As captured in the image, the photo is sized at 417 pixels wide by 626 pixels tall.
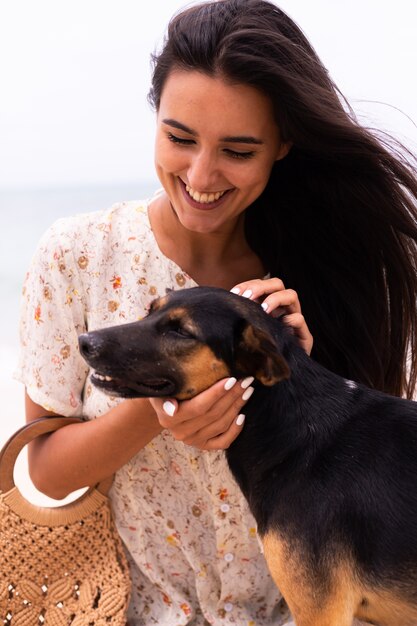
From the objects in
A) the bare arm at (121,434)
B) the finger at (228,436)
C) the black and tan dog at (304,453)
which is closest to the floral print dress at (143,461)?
the bare arm at (121,434)

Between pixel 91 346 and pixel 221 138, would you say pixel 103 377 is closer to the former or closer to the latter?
pixel 91 346

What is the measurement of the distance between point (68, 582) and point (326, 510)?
797 mm

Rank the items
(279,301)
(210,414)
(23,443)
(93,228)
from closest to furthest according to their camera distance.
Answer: (210,414) < (279,301) < (23,443) < (93,228)

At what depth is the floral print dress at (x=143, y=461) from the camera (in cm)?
246

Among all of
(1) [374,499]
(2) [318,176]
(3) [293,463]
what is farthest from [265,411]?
(2) [318,176]

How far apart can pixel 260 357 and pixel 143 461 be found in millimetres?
665

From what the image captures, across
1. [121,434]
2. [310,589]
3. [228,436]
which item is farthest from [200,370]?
[310,589]

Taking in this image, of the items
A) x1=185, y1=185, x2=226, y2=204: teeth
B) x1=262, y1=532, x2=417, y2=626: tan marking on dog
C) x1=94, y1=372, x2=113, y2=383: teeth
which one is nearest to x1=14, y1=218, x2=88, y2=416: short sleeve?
x1=185, y1=185, x2=226, y2=204: teeth

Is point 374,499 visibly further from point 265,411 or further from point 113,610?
point 113,610

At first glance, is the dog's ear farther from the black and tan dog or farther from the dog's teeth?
the dog's teeth

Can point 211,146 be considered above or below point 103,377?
above

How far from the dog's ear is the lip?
0.44 metres

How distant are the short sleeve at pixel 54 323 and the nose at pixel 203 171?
1.32 feet

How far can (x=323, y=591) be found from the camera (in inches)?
77.9
